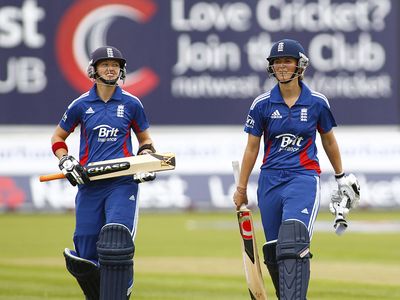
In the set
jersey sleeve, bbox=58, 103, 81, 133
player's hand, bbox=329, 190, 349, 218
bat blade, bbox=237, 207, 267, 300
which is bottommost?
bat blade, bbox=237, 207, 267, 300

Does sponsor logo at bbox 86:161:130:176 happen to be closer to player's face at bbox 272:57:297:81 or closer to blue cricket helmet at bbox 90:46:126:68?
blue cricket helmet at bbox 90:46:126:68

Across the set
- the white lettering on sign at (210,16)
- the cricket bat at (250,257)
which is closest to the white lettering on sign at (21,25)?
the white lettering on sign at (210,16)

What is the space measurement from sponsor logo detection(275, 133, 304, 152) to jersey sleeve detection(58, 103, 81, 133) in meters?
1.48

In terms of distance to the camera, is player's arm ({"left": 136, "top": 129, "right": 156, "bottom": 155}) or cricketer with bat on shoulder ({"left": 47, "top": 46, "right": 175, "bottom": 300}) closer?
cricketer with bat on shoulder ({"left": 47, "top": 46, "right": 175, "bottom": 300})

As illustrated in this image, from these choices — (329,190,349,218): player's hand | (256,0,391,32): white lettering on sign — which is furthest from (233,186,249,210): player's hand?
(256,0,391,32): white lettering on sign

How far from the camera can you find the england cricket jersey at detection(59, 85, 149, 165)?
8.23m

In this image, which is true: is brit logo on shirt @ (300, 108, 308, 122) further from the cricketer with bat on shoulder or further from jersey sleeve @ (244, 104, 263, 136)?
the cricketer with bat on shoulder

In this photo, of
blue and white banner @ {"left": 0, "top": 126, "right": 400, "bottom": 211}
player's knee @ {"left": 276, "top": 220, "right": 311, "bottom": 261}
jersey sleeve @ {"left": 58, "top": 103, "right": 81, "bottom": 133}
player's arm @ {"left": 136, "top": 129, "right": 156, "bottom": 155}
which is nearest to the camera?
player's knee @ {"left": 276, "top": 220, "right": 311, "bottom": 261}

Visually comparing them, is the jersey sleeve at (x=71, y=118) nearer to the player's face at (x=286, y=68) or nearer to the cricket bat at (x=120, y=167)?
the cricket bat at (x=120, y=167)

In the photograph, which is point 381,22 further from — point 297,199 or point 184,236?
point 297,199

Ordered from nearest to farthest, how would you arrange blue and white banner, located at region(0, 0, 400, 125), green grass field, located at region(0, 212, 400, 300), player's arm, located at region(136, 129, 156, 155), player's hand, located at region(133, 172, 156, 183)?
player's hand, located at region(133, 172, 156, 183) < player's arm, located at region(136, 129, 156, 155) < green grass field, located at region(0, 212, 400, 300) < blue and white banner, located at region(0, 0, 400, 125)

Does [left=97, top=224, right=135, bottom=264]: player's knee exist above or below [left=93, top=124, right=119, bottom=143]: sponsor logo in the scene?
below

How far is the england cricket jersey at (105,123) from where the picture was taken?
8234 millimetres

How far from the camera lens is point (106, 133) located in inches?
324
